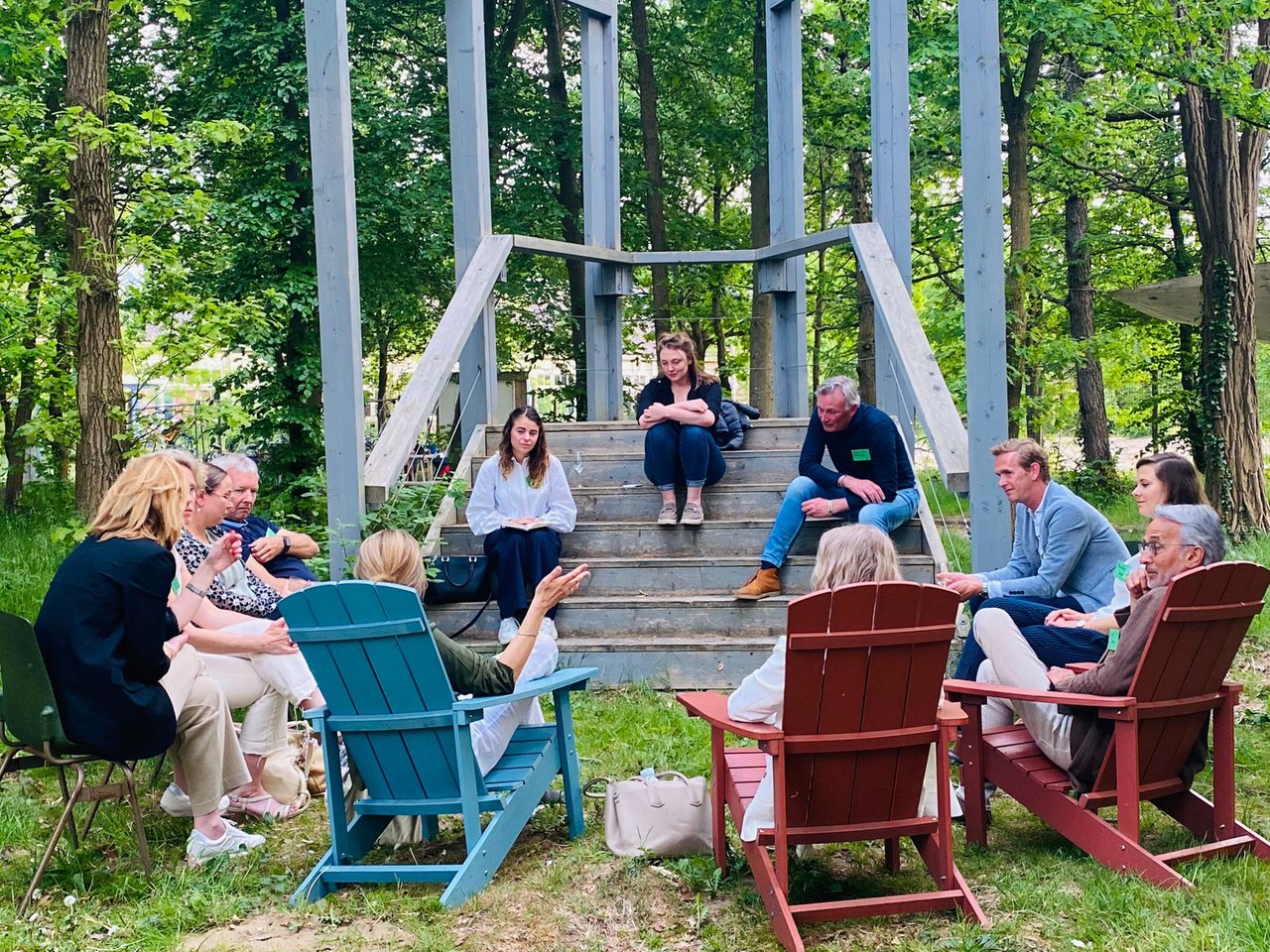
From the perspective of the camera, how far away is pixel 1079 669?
3627mm

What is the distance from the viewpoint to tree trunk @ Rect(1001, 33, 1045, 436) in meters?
10.9

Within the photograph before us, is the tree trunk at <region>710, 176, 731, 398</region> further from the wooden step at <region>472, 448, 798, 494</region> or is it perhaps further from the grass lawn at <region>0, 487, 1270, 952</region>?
the grass lawn at <region>0, 487, 1270, 952</region>

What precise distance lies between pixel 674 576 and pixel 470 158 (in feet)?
9.85

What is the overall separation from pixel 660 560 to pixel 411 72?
10.3 meters

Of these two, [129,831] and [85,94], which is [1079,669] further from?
[85,94]

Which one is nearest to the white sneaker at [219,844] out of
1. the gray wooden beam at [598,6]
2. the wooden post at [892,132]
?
the wooden post at [892,132]

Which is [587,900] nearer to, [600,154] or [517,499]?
[517,499]

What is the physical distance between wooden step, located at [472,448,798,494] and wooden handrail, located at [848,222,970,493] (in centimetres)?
96

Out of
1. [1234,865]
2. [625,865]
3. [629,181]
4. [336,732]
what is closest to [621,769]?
[625,865]

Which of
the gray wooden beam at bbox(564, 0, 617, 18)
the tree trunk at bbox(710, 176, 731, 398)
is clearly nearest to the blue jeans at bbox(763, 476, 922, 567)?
the gray wooden beam at bbox(564, 0, 617, 18)

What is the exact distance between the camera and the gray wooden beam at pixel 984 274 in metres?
5.17

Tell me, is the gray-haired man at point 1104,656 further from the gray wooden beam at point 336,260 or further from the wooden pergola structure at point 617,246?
the gray wooden beam at point 336,260

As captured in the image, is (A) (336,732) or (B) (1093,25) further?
(B) (1093,25)

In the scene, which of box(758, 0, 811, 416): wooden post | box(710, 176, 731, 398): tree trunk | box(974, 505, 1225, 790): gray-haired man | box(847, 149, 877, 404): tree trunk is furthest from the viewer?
box(710, 176, 731, 398): tree trunk
